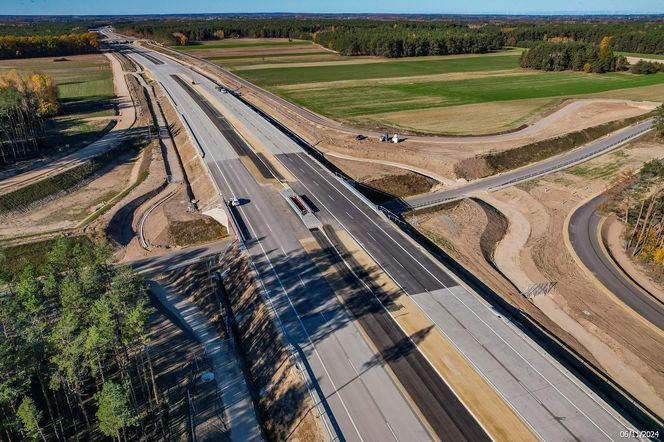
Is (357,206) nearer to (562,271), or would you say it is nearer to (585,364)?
(562,271)

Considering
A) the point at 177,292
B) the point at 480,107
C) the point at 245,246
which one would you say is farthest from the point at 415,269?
the point at 480,107

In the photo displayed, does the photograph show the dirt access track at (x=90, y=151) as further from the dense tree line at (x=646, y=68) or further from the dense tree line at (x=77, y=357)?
the dense tree line at (x=646, y=68)

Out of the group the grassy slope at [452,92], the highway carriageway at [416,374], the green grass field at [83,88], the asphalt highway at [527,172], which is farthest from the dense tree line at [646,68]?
the green grass field at [83,88]

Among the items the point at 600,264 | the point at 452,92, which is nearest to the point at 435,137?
the point at 600,264

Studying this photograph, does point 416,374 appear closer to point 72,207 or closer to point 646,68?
point 72,207
